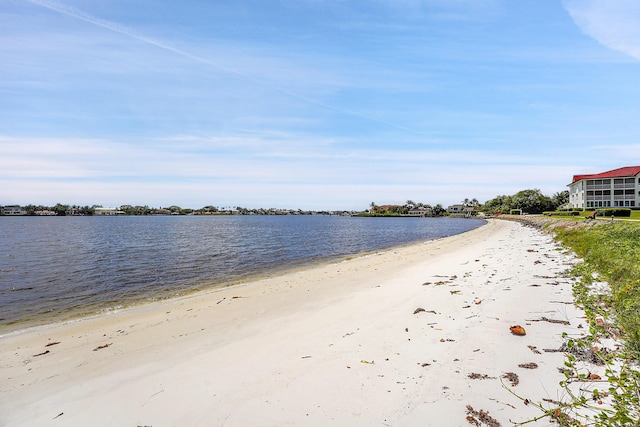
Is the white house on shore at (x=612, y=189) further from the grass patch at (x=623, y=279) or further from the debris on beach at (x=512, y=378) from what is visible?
the debris on beach at (x=512, y=378)

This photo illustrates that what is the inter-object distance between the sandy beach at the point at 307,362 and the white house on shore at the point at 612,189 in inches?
3116

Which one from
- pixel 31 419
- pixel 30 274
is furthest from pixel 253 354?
pixel 30 274

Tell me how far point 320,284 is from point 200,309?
221 inches

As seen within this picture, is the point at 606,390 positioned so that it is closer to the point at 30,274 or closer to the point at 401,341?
the point at 401,341

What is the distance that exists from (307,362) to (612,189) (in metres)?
89.9

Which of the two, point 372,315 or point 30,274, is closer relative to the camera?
point 372,315

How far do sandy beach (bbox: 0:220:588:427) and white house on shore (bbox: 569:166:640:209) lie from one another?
260 ft

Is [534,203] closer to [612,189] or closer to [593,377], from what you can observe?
[612,189]

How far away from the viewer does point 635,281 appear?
7406mm

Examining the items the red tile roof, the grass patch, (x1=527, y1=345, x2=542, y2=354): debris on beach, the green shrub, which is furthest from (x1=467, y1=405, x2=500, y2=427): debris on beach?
the red tile roof

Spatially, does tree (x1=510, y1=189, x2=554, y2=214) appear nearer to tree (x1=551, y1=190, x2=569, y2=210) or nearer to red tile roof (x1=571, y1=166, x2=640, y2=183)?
tree (x1=551, y1=190, x2=569, y2=210)

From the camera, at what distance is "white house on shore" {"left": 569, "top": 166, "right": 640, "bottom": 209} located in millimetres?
68375

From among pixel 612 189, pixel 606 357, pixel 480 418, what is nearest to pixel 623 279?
pixel 606 357

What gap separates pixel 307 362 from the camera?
20.9 feet
